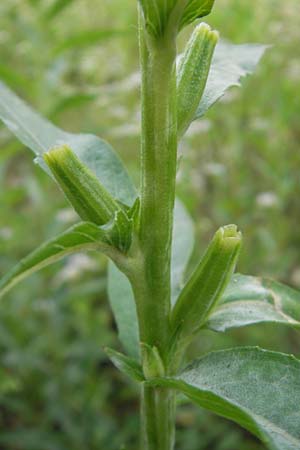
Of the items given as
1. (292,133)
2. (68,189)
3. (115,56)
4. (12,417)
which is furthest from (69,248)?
(115,56)

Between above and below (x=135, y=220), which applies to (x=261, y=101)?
below

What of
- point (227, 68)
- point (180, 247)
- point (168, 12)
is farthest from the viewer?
point (180, 247)

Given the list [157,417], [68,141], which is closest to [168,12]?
[68,141]

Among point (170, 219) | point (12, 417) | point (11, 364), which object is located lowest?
point (12, 417)

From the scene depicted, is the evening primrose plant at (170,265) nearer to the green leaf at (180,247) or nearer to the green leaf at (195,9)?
the green leaf at (195,9)

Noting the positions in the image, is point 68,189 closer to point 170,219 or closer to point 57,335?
point 170,219

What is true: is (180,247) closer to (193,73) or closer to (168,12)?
(193,73)

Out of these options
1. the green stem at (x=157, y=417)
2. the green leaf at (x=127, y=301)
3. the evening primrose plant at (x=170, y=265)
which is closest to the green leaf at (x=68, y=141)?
the evening primrose plant at (x=170, y=265)
